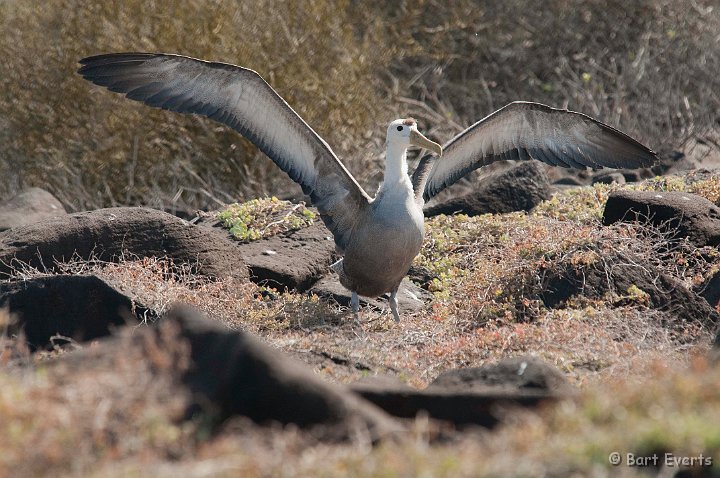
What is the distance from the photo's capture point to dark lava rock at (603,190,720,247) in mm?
7250

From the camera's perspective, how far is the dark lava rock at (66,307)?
6191mm

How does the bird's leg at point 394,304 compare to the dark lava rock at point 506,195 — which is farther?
the dark lava rock at point 506,195

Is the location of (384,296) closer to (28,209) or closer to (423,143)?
(423,143)

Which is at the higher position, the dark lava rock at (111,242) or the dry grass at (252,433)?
the dark lava rock at (111,242)

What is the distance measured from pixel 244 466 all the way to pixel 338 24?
841 centimetres

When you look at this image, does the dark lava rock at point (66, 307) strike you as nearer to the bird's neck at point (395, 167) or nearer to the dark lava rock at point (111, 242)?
the dark lava rock at point (111, 242)

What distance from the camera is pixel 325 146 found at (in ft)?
23.9

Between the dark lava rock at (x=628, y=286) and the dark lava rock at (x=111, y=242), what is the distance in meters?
2.11

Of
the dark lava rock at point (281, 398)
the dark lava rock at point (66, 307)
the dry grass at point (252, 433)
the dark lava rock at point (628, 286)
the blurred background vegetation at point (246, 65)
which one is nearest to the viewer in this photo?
the dry grass at point (252, 433)

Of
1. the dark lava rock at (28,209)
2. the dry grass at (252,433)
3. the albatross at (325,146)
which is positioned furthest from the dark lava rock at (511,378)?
the dark lava rock at (28,209)

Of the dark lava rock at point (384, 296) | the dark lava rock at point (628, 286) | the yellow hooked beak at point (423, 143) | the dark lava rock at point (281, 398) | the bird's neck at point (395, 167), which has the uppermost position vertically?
the yellow hooked beak at point (423, 143)

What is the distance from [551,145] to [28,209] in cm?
436

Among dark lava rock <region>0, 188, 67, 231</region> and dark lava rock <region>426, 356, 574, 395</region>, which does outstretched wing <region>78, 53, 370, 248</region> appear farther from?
dark lava rock <region>426, 356, 574, 395</region>

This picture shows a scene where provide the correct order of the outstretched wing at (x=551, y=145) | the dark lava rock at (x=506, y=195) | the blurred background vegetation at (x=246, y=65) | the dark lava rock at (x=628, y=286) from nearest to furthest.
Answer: the dark lava rock at (x=628, y=286) < the outstretched wing at (x=551, y=145) < the dark lava rock at (x=506, y=195) < the blurred background vegetation at (x=246, y=65)
